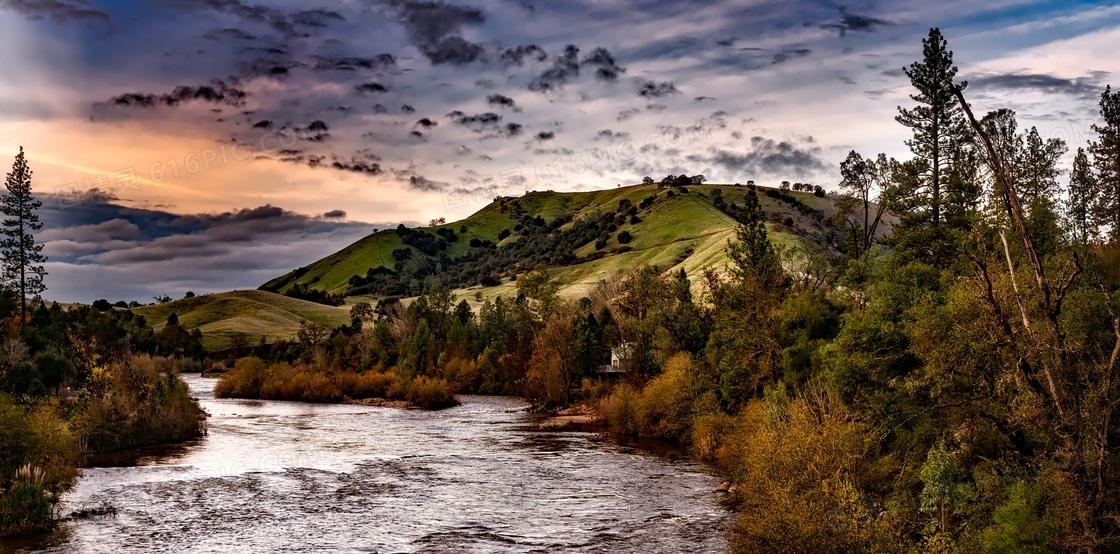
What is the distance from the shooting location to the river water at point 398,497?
30.5 meters

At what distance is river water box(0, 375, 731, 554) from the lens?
3053 cm

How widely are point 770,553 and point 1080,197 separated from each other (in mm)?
81341

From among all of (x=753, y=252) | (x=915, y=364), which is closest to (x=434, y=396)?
(x=753, y=252)

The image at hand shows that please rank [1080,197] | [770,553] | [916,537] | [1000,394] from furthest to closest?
→ [1080,197] → [916,537] → [1000,394] → [770,553]

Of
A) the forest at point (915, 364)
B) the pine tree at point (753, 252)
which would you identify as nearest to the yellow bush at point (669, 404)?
the forest at point (915, 364)

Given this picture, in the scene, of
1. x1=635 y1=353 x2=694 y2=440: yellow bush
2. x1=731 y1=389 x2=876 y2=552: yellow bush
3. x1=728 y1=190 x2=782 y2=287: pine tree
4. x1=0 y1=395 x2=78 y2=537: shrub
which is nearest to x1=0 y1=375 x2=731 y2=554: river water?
x1=0 y1=395 x2=78 y2=537: shrub

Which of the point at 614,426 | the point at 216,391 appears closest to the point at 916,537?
the point at 614,426

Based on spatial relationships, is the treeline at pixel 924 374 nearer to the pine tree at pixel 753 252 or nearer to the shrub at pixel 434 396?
the pine tree at pixel 753 252

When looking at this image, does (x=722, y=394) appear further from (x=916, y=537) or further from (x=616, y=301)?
(x=616, y=301)

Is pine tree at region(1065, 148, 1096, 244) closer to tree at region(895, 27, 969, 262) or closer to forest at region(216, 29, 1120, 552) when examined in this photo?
forest at region(216, 29, 1120, 552)

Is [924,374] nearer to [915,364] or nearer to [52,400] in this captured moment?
[915,364]

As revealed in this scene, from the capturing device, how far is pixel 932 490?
25531 millimetres

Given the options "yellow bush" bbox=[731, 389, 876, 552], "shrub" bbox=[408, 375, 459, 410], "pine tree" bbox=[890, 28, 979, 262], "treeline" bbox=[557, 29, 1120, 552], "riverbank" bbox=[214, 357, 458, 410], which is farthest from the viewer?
"riverbank" bbox=[214, 357, 458, 410]

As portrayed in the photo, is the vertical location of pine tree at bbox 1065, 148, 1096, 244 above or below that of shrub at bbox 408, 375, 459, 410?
above
